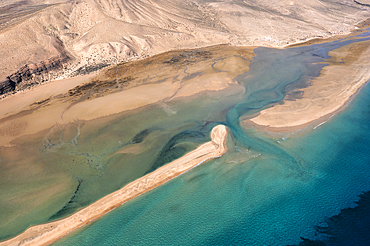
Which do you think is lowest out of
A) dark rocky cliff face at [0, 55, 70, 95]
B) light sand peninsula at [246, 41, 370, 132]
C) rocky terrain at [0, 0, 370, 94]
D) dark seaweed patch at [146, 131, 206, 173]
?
dark seaweed patch at [146, 131, 206, 173]

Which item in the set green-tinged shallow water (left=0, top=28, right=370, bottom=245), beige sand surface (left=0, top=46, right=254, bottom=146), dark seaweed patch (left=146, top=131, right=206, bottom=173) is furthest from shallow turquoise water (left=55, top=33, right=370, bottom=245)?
beige sand surface (left=0, top=46, right=254, bottom=146)

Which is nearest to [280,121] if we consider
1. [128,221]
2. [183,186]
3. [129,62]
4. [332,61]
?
[183,186]

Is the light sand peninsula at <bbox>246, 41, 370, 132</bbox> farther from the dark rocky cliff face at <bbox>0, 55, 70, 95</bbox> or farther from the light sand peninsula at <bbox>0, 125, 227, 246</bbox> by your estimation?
the dark rocky cliff face at <bbox>0, 55, 70, 95</bbox>

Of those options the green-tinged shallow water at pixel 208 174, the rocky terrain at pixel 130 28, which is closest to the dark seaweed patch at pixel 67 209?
the green-tinged shallow water at pixel 208 174

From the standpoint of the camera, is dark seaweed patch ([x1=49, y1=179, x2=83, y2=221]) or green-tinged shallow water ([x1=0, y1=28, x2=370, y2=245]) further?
dark seaweed patch ([x1=49, y1=179, x2=83, y2=221])

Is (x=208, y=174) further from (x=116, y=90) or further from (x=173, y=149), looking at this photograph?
(x=116, y=90)

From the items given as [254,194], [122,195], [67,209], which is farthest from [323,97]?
[67,209]

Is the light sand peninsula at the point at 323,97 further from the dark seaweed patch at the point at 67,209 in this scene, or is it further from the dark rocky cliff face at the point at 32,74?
the dark rocky cliff face at the point at 32,74
